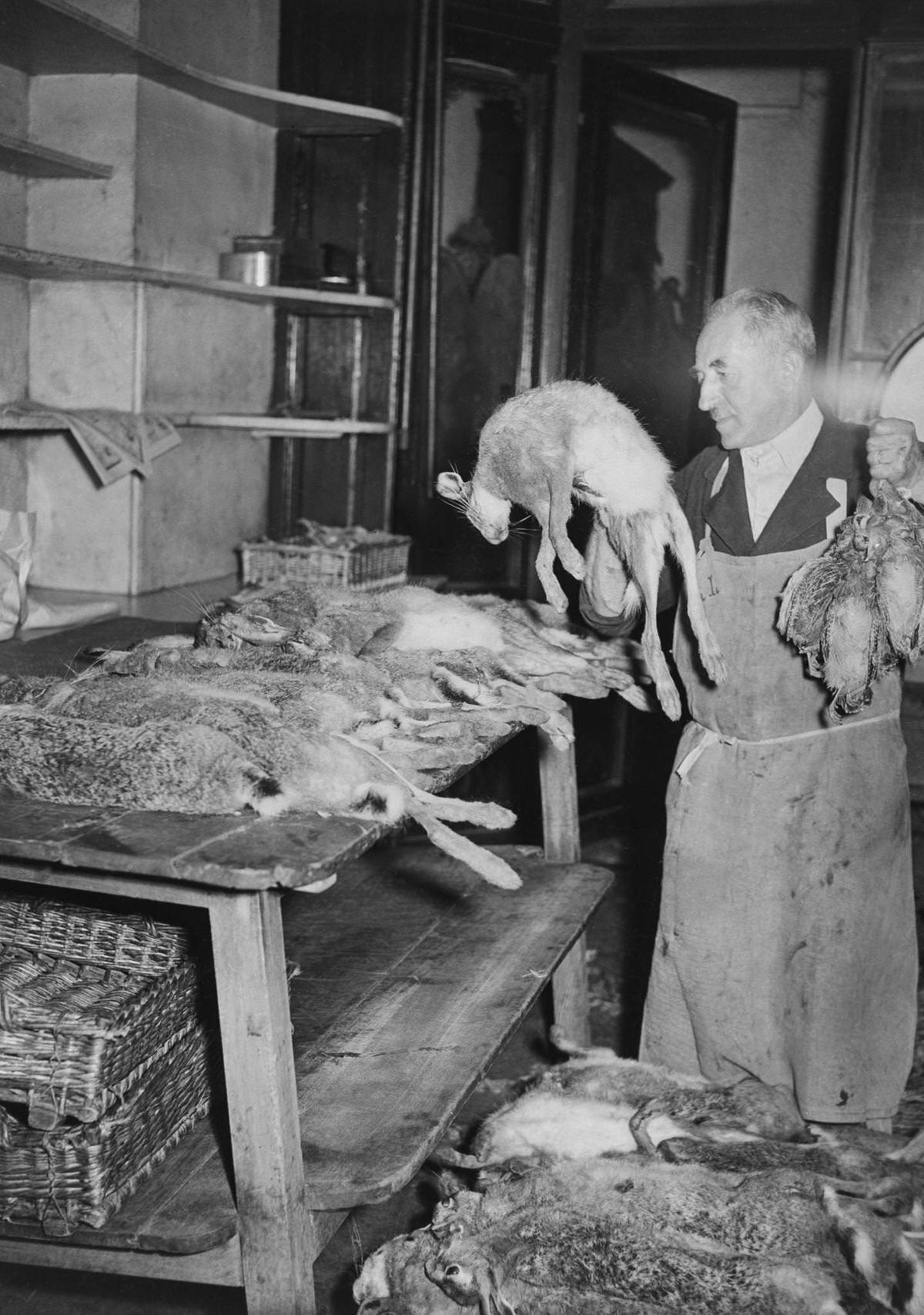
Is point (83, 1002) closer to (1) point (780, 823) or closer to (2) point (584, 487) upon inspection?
(2) point (584, 487)

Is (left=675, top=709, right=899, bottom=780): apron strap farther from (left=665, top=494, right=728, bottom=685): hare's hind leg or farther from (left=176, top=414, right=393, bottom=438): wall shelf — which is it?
(left=176, top=414, right=393, bottom=438): wall shelf

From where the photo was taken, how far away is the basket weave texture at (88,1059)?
2.19 m

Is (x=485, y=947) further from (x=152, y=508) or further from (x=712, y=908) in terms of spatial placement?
(x=152, y=508)

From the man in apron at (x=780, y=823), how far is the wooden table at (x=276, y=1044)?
421 mm

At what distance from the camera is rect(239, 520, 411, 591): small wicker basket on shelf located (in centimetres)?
489

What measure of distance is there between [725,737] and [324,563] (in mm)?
2240

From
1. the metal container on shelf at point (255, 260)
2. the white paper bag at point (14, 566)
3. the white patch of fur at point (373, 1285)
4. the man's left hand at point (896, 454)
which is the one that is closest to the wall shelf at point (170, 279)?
the metal container on shelf at point (255, 260)

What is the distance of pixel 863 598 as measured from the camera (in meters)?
2.71

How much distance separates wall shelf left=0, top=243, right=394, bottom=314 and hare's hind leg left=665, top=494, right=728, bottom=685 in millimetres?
2288

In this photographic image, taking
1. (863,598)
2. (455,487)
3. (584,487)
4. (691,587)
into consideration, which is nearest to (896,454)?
(863,598)

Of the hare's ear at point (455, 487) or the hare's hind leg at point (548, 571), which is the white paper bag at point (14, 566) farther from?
the hare's hind leg at point (548, 571)

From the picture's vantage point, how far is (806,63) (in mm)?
6148

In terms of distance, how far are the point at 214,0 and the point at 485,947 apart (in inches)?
148

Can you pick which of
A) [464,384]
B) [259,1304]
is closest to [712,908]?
[259,1304]
